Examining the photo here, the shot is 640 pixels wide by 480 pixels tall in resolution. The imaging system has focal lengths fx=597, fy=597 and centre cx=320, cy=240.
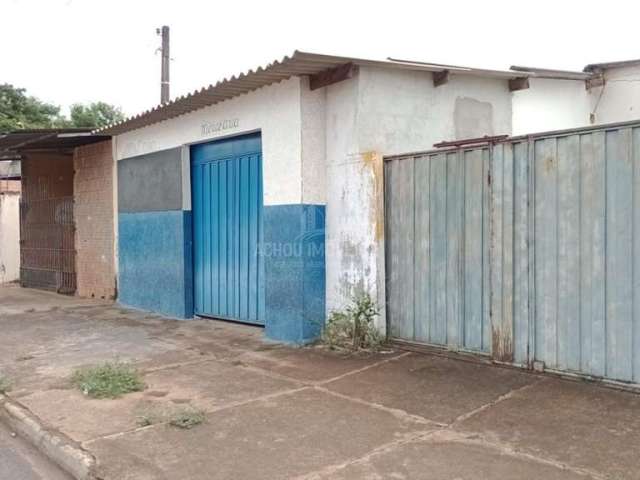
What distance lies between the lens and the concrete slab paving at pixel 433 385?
4.63m

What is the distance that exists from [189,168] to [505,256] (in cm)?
546

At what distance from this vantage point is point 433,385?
17.0 ft

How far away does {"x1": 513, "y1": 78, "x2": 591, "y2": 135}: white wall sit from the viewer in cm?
859

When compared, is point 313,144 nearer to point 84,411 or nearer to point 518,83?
point 518,83

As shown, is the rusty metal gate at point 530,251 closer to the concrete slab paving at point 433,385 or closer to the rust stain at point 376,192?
the rust stain at point 376,192

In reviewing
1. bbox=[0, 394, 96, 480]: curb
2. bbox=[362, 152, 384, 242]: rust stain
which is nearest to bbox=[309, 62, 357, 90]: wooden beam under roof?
bbox=[362, 152, 384, 242]: rust stain

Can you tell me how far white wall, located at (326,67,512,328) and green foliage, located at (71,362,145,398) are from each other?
244 cm

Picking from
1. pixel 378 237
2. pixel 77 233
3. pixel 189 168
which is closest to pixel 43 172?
pixel 77 233

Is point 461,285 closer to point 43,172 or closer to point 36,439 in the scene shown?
point 36,439

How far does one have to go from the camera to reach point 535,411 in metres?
4.41

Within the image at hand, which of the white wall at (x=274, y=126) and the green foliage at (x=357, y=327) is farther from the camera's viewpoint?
the white wall at (x=274, y=126)

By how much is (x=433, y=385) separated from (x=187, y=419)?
210 cm

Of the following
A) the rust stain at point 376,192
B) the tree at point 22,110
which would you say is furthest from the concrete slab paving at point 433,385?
the tree at point 22,110

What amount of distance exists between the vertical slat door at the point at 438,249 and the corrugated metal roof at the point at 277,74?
1158mm
